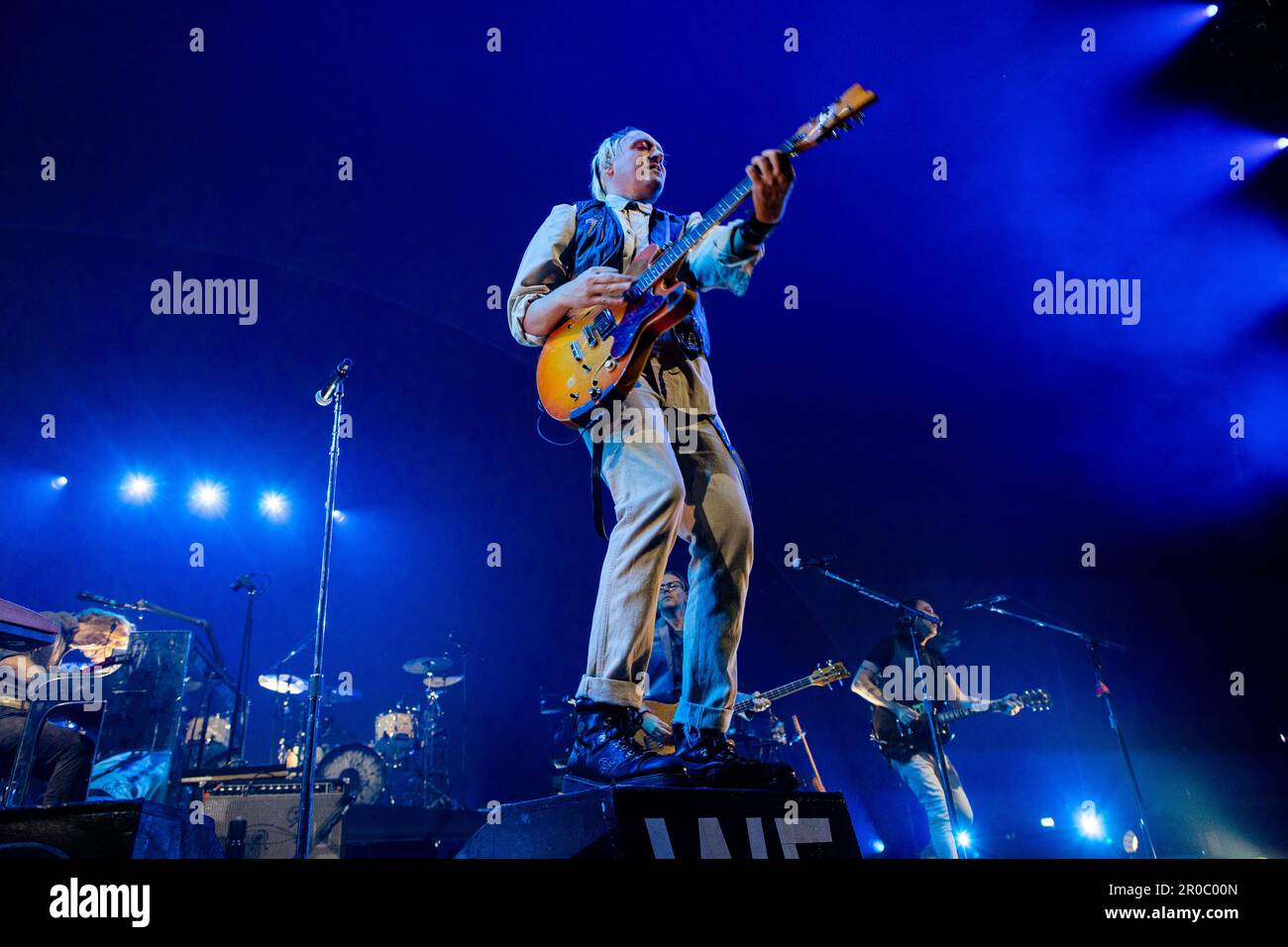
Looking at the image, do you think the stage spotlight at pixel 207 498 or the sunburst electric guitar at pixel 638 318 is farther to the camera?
the stage spotlight at pixel 207 498

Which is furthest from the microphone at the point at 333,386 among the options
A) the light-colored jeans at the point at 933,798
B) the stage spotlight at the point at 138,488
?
the stage spotlight at the point at 138,488

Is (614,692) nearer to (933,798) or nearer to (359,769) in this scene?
(933,798)

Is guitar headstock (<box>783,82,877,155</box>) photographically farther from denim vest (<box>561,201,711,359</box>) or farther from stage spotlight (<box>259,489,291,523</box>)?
stage spotlight (<box>259,489,291,523</box>)

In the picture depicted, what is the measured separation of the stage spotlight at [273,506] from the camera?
10.9m

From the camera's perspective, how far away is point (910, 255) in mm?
7703

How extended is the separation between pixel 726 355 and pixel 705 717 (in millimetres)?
6518

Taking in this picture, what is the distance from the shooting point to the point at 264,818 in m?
5.05

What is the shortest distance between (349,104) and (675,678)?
19.7ft

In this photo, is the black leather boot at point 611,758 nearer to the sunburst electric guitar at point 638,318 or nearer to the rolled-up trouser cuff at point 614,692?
the rolled-up trouser cuff at point 614,692

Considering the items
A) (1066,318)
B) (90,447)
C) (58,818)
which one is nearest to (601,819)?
(58,818)

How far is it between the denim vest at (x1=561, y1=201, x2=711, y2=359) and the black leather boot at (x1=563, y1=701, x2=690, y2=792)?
1379 millimetres

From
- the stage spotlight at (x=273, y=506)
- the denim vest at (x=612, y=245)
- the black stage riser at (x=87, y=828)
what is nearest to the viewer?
the black stage riser at (x=87, y=828)

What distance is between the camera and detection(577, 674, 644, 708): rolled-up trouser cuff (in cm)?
239

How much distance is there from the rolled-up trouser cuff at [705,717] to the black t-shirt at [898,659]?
4.81 m
